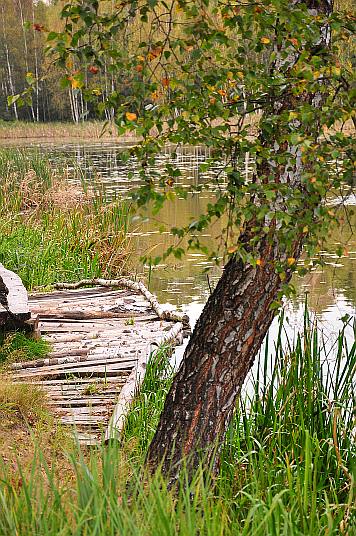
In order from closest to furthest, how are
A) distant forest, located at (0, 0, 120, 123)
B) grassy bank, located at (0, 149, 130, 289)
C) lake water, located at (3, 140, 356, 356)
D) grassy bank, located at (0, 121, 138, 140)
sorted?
1. lake water, located at (3, 140, 356, 356)
2. grassy bank, located at (0, 149, 130, 289)
3. grassy bank, located at (0, 121, 138, 140)
4. distant forest, located at (0, 0, 120, 123)

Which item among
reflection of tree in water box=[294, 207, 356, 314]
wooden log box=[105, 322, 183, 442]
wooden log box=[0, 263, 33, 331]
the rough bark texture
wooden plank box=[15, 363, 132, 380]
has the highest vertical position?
the rough bark texture

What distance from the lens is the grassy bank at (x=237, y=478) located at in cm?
215

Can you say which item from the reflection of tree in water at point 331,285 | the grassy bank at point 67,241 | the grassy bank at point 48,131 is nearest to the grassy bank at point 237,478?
the reflection of tree in water at point 331,285

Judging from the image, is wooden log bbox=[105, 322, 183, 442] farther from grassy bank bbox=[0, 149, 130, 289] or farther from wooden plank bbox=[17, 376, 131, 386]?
grassy bank bbox=[0, 149, 130, 289]

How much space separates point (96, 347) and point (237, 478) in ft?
8.38

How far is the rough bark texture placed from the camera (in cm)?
309

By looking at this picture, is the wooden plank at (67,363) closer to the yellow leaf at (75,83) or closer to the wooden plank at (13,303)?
the wooden plank at (13,303)

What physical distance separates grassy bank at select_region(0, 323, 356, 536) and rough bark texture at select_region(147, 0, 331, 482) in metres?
0.18

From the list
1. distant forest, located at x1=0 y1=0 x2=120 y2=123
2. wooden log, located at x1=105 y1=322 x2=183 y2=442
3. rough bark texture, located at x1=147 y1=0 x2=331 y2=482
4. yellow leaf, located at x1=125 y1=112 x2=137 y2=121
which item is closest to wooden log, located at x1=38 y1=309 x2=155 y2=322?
wooden log, located at x1=105 y1=322 x2=183 y2=442

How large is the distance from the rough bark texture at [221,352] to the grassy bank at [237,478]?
18 centimetres

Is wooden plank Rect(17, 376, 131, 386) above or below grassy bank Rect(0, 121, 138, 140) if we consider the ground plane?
above

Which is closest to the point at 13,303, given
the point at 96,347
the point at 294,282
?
the point at 96,347

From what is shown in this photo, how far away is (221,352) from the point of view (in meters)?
3.15

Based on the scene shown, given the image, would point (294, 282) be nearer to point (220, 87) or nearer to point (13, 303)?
point (13, 303)
